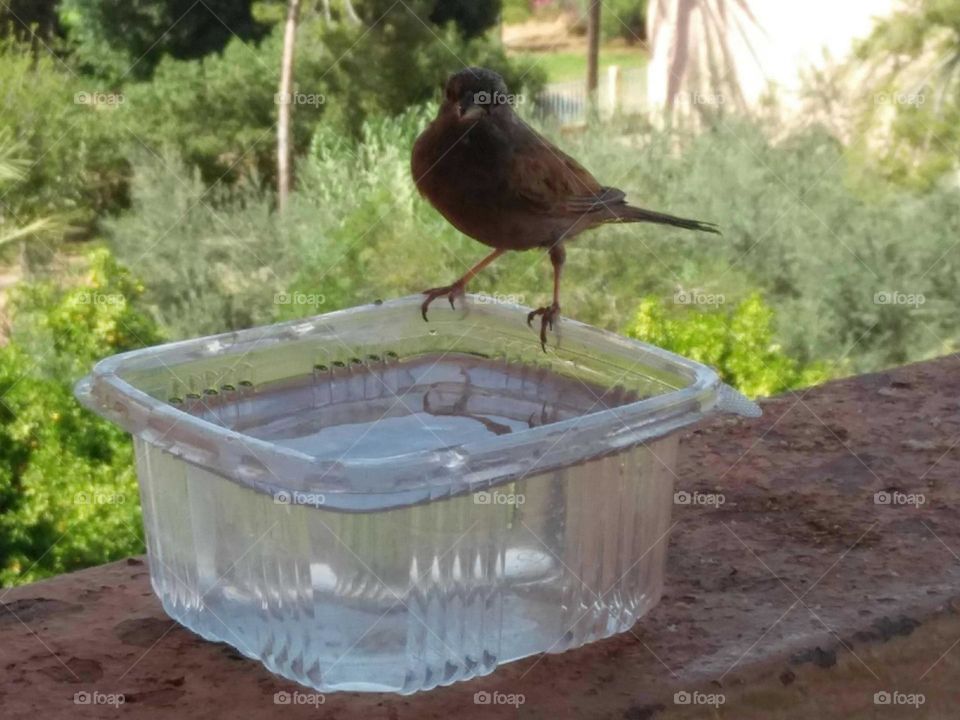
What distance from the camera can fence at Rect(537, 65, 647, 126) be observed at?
5.62m

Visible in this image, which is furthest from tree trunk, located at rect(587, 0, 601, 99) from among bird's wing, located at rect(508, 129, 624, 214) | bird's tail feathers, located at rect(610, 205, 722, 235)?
bird's wing, located at rect(508, 129, 624, 214)

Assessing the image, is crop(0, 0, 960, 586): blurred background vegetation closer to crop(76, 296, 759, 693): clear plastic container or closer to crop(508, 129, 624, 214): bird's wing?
crop(508, 129, 624, 214): bird's wing

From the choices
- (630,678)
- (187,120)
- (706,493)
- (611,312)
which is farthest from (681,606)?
(187,120)

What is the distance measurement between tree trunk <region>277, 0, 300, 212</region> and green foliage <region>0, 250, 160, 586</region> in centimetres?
113

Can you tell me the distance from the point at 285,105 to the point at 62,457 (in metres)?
1.99

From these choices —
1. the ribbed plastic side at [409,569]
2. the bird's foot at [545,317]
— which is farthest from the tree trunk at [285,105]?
the ribbed plastic side at [409,569]

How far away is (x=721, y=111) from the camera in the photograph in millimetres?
6090

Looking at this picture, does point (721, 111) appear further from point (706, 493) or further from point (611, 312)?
point (706, 493)

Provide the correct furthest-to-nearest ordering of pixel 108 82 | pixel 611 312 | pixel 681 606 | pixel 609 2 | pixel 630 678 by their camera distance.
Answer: pixel 609 2, pixel 108 82, pixel 611 312, pixel 681 606, pixel 630 678

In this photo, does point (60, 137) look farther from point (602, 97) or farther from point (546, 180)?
point (546, 180)

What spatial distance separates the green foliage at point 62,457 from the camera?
3670 mm

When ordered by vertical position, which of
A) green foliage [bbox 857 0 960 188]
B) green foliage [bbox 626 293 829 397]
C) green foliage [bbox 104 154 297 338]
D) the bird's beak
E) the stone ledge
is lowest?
green foliage [bbox 626 293 829 397]

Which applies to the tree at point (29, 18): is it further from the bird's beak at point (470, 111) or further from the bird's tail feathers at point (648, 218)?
the bird's beak at point (470, 111)

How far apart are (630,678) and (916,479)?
0.55 metres
